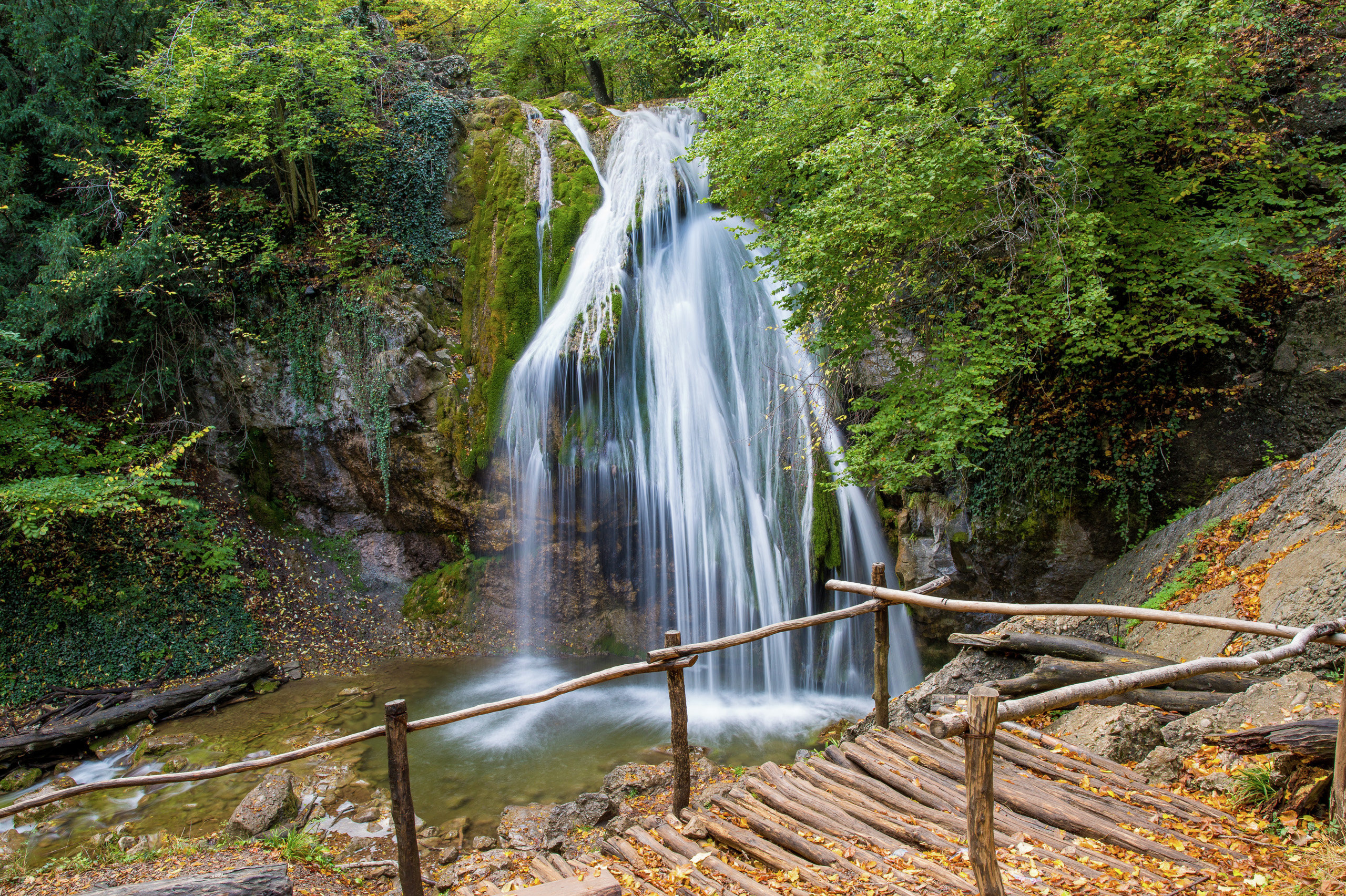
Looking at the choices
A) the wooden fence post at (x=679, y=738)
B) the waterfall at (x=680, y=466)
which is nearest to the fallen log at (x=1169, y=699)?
the wooden fence post at (x=679, y=738)

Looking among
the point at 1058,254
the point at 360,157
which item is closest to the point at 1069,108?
the point at 1058,254

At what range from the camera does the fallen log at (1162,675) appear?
2662mm

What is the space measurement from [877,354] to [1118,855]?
671 cm

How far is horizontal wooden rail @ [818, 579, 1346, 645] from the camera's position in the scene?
132 inches

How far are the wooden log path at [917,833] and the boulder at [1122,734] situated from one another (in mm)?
196

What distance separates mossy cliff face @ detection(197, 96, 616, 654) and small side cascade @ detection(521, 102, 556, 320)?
64 millimetres

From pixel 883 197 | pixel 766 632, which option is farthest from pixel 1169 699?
pixel 883 197

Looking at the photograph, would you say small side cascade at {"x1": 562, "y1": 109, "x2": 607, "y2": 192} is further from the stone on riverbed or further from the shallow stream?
the stone on riverbed

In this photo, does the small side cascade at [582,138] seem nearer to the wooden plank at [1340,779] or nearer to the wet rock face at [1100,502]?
the wet rock face at [1100,502]

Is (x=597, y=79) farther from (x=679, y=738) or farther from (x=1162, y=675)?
(x=1162, y=675)

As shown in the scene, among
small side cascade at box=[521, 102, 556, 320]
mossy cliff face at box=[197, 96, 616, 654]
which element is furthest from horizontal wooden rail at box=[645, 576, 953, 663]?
small side cascade at box=[521, 102, 556, 320]

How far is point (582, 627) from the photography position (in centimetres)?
1067

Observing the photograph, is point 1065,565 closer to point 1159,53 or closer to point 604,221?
point 1159,53

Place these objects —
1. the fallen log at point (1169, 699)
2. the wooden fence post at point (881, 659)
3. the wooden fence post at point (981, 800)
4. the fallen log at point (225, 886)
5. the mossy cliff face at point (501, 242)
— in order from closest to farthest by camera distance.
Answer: the wooden fence post at point (981, 800)
the fallen log at point (225, 886)
the fallen log at point (1169, 699)
the wooden fence post at point (881, 659)
the mossy cliff face at point (501, 242)
